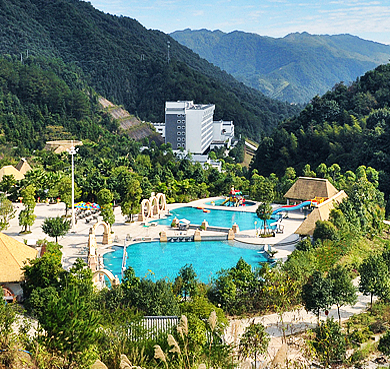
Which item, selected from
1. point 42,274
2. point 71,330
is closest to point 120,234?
point 42,274

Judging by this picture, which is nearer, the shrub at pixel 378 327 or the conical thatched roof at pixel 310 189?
the shrub at pixel 378 327

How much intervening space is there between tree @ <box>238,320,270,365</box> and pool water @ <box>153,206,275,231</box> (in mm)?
14215

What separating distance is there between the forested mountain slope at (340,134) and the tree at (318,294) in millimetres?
23514

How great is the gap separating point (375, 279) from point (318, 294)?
219 centimetres

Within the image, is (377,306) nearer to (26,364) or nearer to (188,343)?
(188,343)

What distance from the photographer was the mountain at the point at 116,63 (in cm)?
8075

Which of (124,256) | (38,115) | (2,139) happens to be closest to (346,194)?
(124,256)

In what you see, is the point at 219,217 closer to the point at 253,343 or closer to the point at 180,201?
the point at 180,201

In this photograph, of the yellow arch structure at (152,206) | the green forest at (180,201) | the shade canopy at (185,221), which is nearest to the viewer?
the green forest at (180,201)

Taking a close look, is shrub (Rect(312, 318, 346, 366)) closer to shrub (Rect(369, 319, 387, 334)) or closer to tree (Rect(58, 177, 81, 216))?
shrub (Rect(369, 319, 387, 334))

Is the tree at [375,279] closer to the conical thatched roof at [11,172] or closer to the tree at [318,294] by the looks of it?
the tree at [318,294]

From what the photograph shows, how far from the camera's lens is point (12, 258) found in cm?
1695

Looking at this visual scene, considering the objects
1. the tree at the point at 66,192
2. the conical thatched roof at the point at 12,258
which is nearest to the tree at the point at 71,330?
the conical thatched roof at the point at 12,258

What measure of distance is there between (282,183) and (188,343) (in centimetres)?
2477
